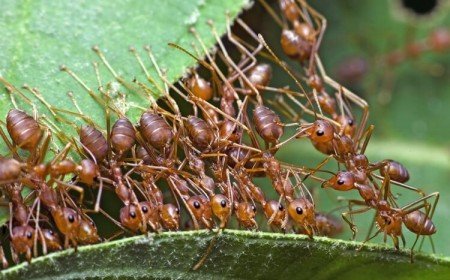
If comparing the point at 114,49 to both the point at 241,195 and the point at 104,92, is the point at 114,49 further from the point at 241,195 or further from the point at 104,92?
the point at 241,195

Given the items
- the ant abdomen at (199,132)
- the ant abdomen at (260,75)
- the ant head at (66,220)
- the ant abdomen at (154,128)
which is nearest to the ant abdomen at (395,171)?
the ant abdomen at (260,75)

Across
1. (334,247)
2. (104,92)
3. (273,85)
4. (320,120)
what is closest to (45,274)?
(104,92)

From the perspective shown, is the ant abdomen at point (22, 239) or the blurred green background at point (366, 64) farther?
the blurred green background at point (366, 64)

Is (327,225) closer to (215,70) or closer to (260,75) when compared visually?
(260,75)

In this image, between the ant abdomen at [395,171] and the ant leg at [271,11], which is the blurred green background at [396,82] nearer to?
the ant leg at [271,11]

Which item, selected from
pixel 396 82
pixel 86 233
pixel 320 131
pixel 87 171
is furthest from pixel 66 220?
pixel 396 82
